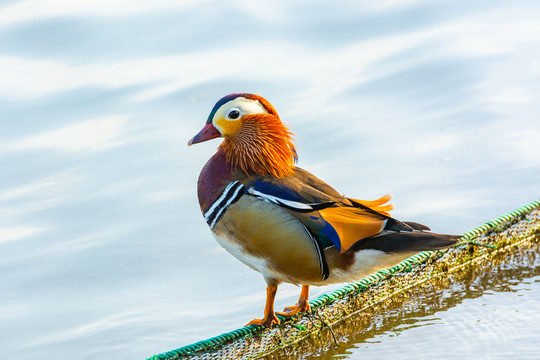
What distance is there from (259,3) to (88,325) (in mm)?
5318

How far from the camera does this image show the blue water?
17.6 feet

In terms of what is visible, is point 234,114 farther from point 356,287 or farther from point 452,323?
point 452,323

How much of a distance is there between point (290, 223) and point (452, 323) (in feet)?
3.41

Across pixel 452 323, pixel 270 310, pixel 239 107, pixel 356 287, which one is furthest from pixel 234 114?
pixel 452 323

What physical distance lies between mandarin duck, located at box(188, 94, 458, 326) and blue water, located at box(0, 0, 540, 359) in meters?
0.53

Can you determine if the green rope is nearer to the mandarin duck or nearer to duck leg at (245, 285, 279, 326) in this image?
duck leg at (245, 285, 279, 326)

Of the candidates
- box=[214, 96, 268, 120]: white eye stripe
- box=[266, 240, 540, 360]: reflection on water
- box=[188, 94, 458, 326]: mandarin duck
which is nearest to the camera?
box=[188, 94, 458, 326]: mandarin duck

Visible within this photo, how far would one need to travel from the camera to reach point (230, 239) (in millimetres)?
3939

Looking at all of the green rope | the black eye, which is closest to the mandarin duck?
the black eye

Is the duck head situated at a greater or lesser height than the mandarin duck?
greater

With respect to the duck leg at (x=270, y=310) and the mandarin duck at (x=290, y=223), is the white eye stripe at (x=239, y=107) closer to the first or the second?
the mandarin duck at (x=290, y=223)

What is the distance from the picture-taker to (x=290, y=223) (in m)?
3.86

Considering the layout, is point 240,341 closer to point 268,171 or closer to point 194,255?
point 268,171

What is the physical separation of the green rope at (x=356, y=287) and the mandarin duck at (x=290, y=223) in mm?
289
